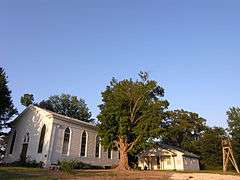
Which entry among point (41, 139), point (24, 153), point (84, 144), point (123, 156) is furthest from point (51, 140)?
point (123, 156)

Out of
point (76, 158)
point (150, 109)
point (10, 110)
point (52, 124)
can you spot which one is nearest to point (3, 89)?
point (10, 110)

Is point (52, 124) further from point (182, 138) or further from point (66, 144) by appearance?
point (182, 138)

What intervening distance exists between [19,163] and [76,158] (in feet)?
22.8

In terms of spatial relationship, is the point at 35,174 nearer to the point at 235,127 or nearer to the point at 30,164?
the point at 30,164

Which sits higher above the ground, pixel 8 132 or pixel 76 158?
pixel 8 132

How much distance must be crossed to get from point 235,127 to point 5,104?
4622cm

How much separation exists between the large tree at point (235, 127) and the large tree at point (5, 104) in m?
39.7

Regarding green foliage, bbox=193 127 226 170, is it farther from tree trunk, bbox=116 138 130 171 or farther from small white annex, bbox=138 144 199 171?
tree trunk, bbox=116 138 130 171

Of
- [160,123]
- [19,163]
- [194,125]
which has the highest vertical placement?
[194,125]

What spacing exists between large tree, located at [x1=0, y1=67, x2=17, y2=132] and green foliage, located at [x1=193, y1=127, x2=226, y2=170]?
35583 millimetres

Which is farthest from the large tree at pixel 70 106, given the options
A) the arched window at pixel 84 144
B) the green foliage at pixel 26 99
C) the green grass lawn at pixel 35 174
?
the green grass lawn at pixel 35 174

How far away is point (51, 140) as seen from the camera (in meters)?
34.8

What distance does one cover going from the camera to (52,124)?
116 ft

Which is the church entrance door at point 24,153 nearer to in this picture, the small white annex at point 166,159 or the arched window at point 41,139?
the arched window at point 41,139
